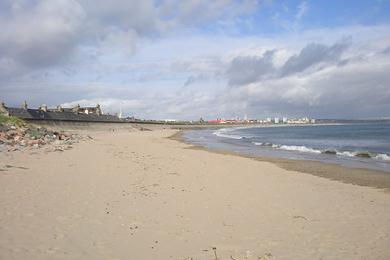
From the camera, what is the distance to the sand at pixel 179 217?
6.39 metres

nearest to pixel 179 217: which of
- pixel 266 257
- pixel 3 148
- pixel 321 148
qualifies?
pixel 266 257

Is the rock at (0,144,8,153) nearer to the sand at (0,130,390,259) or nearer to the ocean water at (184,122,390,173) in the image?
the sand at (0,130,390,259)

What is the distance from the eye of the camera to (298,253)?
643 centimetres

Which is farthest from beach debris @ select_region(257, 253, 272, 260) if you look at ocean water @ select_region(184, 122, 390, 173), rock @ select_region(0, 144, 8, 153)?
ocean water @ select_region(184, 122, 390, 173)

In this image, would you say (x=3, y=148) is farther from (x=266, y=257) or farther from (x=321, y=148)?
(x=321, y=148)

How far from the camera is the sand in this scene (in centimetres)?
639

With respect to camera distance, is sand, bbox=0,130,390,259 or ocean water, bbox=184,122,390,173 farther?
ocean water, bbox=184,122,390,173

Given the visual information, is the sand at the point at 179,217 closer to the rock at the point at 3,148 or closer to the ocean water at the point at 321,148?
the rock at the point at 3,148

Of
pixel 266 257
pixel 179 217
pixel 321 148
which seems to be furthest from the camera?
pixel 321 148

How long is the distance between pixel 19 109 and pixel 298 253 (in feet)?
183

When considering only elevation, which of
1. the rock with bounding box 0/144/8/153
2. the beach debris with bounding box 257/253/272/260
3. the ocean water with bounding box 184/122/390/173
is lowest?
the ocean water with bounding box 184/122/390/173

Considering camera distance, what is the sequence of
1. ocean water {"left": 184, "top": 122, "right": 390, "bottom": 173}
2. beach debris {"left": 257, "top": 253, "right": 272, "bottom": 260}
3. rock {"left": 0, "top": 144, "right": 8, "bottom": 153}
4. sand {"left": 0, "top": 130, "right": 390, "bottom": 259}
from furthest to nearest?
ocean water {"left": 184, "top": 122, "right": 390, "bottom": 173} → rock {"left": 0, "top": 144, "right": 8, "bottom": 153} → sand {"left": 0, "top": 130, "right": 390, "bottom": 259} → beach debris {"left": 257, "top": 253, "right": 272, "bottom": 260}

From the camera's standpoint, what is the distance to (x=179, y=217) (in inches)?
330

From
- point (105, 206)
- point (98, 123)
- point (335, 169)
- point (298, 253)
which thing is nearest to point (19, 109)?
point (98, 123)
